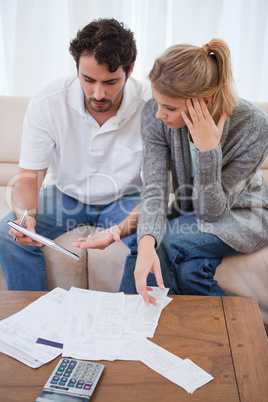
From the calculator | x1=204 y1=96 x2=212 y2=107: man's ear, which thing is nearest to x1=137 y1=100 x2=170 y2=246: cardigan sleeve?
x1=204 y1=96 x2=212 y2=107: man's ear

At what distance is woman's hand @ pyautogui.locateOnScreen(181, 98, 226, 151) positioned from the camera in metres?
1.27

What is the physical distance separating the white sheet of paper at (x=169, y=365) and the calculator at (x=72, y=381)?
10 cm

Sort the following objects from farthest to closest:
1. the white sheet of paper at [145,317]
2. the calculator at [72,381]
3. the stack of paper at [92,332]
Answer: the white sheet of paper at [145,317], the stack of paper at [92,332], the calculator at [72,381]

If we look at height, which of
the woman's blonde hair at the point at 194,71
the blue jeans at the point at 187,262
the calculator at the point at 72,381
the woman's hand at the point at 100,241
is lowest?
the blue jeans at the point at 187,262

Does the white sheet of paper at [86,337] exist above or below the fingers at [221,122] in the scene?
below

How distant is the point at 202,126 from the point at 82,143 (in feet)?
1.96

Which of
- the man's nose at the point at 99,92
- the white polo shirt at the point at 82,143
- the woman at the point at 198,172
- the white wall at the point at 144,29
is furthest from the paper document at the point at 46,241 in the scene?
the white wall at the point at 144,29

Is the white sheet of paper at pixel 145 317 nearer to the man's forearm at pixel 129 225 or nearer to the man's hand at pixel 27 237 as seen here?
the man's forearm at pixel 129 225

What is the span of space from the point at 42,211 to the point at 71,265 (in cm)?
27

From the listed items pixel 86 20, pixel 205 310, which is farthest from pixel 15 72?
pixel 205 310

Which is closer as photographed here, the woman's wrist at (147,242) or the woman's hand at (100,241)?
the woman's wrist at (147,242)

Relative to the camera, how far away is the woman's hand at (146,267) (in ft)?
3.71

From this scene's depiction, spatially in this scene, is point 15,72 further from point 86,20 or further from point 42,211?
point 42,211

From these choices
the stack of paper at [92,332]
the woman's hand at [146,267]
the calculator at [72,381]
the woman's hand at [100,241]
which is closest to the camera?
the calculator at [72,381]
